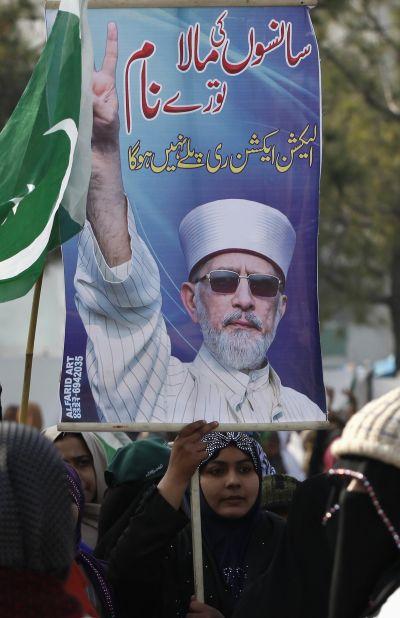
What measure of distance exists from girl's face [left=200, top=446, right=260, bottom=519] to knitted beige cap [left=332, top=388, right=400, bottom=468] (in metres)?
1.90

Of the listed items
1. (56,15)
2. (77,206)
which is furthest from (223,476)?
(56,15)

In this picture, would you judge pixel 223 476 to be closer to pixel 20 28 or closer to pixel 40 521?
pixel 40 521

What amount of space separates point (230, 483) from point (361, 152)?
25.8m

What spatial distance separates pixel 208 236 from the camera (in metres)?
4.25

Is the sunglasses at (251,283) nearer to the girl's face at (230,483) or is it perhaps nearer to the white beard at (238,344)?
the white beard at (238,344)

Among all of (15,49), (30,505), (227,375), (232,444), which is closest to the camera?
(30,505)

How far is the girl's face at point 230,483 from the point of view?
14.6 ft

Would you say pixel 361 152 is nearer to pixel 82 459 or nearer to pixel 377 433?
pixel 82 459

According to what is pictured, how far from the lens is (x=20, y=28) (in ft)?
61.8

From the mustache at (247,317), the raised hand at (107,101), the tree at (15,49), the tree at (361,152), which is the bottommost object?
the mustache at (247,317)

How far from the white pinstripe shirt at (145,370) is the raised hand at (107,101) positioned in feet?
0.97

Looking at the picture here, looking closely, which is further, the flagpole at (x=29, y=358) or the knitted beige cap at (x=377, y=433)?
the flagpole at (x=29, y=358)

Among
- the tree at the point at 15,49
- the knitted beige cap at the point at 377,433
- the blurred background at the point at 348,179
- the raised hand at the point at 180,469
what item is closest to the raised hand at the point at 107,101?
the raised hand at the point at 180,469

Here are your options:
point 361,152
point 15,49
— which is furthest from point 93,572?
point 361,152
